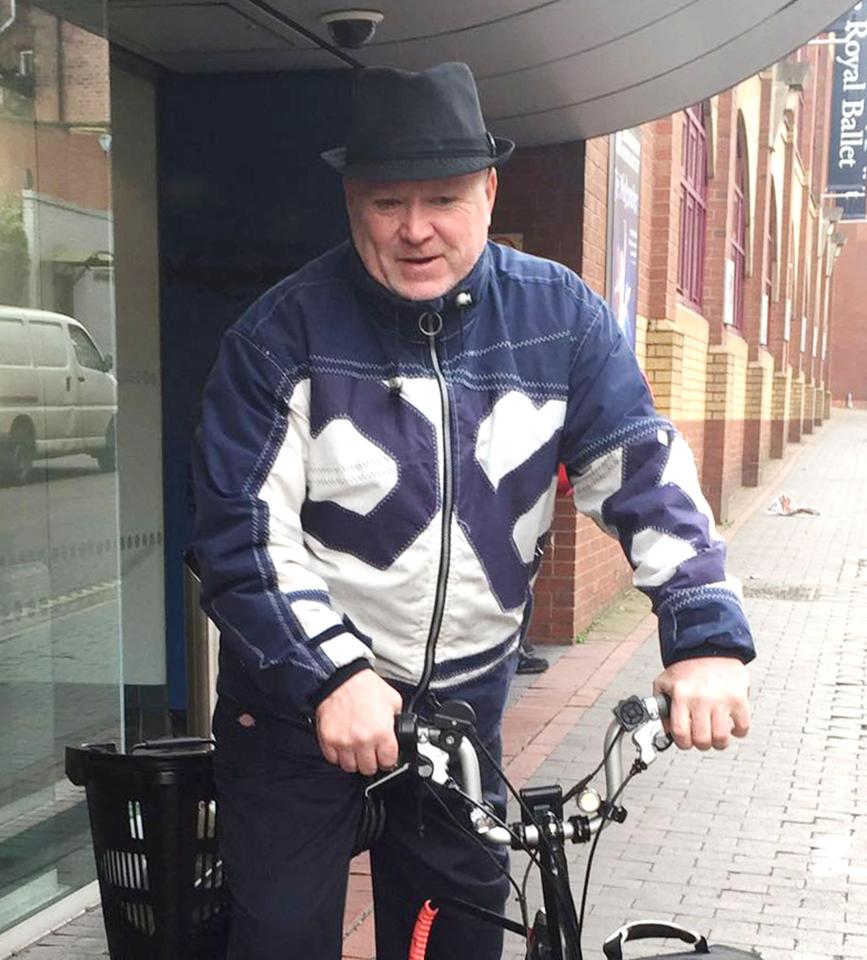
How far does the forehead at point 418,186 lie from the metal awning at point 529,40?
2260 millimetres

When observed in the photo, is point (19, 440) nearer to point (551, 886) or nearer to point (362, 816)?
point (362, 816)

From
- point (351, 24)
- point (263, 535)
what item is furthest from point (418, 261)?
Result: point (351, 24)

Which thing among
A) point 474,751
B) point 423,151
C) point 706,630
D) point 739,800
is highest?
point 423,151

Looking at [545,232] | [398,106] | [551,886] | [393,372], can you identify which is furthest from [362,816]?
[545,232]

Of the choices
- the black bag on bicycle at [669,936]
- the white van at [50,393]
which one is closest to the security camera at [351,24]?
the white van at [50,393]

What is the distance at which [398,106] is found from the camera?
2.31m

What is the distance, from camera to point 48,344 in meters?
4.27

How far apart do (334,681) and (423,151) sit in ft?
2.74

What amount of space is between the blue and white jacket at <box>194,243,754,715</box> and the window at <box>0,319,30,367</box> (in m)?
1.92

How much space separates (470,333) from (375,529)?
37 cm

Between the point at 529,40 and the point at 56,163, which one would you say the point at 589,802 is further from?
the point at 529,40

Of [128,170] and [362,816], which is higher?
[128,170]

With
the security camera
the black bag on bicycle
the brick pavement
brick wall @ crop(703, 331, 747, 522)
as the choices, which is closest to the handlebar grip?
the black bag on bicycle

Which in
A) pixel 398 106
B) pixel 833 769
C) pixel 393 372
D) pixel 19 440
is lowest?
pixel 833 769
